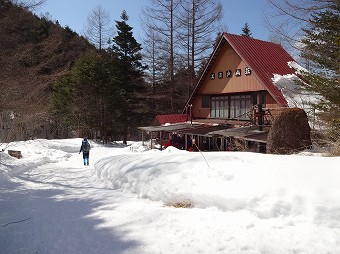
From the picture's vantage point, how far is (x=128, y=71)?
110ft

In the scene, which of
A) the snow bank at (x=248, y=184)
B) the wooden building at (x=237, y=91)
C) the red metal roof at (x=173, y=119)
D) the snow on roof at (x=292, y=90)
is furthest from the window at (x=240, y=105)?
the snow bank at (x=248, y=184)

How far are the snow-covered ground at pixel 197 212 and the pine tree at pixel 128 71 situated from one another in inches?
1005

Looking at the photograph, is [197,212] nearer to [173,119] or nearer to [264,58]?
[264,58]

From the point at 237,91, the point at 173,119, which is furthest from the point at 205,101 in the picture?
the point at 173,119

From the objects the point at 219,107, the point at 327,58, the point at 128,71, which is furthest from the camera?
the point at 128,71

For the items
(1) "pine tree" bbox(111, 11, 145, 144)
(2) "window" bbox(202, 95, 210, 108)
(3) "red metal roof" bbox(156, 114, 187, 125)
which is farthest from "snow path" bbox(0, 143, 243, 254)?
(1) "pine tree" bbox(111, 11, 145, 144)

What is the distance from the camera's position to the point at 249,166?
544 cm

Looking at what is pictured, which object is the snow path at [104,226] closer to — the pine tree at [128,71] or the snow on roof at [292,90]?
the snow on roof at [292,90]

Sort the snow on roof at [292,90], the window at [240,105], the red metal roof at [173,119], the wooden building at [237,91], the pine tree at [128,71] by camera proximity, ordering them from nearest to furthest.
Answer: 1. the snow on roof at [292,90]
2. the wooden building at [237,91]
3. the window at [240,105]
4. the red metal roof at [173,119]
5. the pine tree at [128,71]

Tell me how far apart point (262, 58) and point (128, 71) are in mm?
19453

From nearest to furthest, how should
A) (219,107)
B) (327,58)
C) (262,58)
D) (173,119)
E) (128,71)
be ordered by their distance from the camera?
(327,58), (262,58), (219,107), (173,119), (128,71)

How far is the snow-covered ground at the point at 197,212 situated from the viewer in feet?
12.0

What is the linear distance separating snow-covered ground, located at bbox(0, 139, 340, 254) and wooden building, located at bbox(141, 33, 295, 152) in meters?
8.48

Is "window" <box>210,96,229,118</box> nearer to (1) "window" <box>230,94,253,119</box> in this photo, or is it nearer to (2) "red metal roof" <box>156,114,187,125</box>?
(1) "window" <box>230,94,253,119</box>
